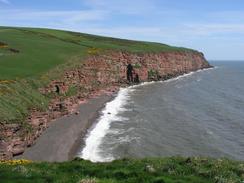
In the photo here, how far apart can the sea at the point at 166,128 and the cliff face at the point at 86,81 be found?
19.1 feet

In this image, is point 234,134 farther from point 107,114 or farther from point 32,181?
point 32,181

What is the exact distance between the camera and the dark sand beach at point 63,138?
130 feet

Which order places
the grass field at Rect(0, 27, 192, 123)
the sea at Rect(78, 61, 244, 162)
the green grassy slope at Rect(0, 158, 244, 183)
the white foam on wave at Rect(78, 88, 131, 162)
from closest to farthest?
1. the green grassy slope at Rect(0, 158, 244, 183)
2. the white foam on wave at Rect(78, 88, 131, 162)
3. the sea at Rect(78, 61, 244, 162)
4. the grass field at Rect(0, 27, 192, 123)

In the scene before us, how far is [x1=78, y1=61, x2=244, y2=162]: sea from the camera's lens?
42.4m

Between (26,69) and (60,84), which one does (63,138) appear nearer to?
(26,69)

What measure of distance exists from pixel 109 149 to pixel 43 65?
33.4 m

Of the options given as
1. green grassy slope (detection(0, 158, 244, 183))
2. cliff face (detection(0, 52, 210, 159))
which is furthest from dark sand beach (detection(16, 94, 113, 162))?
green grassy slope (detection(0, 158, 244, 183))

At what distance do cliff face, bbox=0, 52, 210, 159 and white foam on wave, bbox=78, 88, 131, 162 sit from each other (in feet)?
17.5

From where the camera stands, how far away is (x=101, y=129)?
52281 millimetres

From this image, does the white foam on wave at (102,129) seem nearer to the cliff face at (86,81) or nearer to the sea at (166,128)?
the sea at (166,128)

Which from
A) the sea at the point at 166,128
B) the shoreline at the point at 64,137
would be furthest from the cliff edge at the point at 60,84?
the sea at the point at 166,128

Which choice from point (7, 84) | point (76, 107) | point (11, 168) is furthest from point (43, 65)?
point (11, 168)

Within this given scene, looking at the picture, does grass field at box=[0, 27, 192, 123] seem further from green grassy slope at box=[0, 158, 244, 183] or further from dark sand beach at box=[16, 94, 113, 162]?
green grassy slope at box=[0, 158, 244, 183]

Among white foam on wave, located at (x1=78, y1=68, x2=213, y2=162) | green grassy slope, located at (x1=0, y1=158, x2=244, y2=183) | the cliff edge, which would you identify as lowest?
white foam on wave, located at (x1=78, y1=68, x2=213, y2=162)
